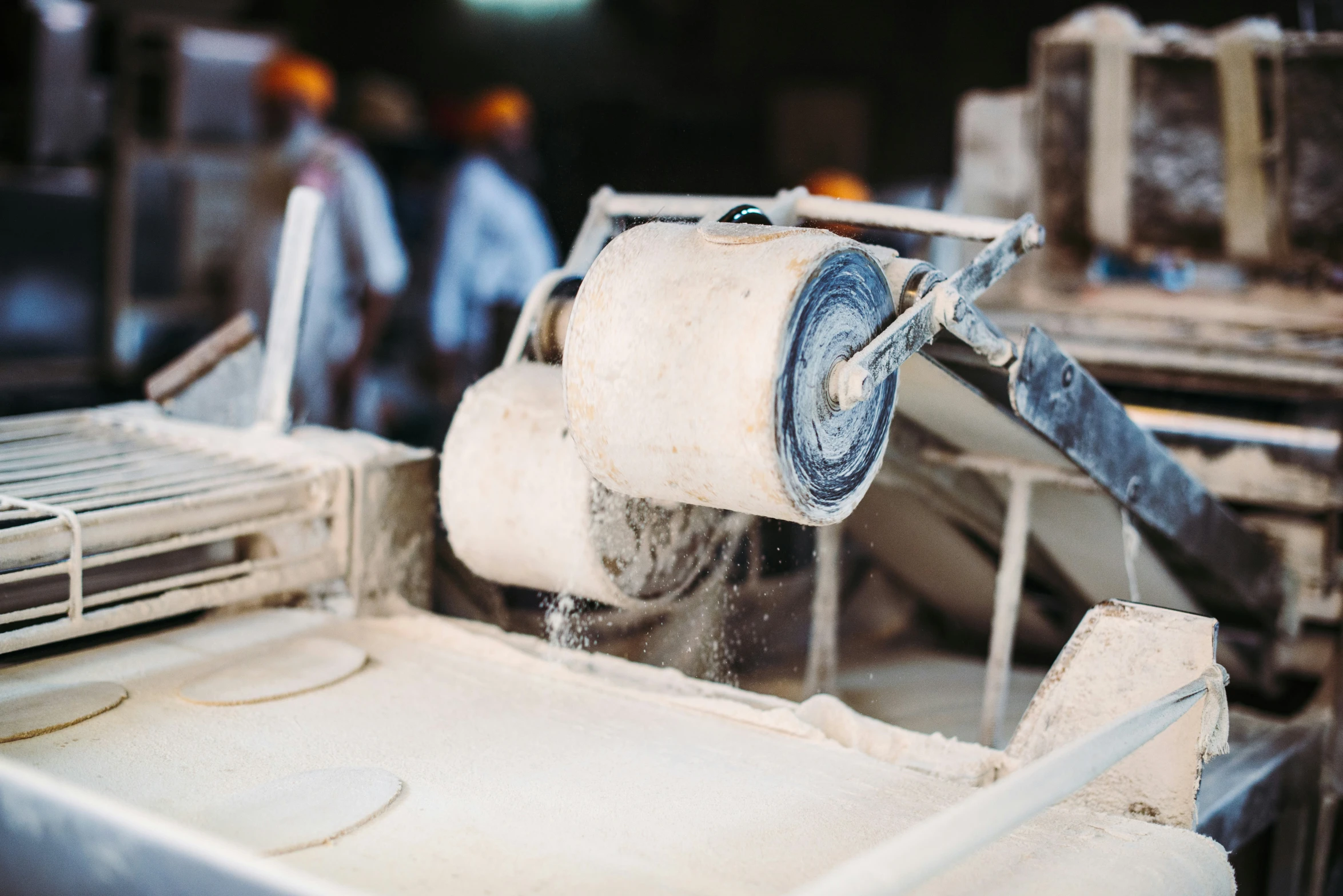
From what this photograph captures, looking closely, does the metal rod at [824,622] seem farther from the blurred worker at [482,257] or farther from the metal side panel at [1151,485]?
the blurred worker at [482,257]

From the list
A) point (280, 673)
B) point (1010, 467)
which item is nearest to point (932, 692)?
point (1010, 467)

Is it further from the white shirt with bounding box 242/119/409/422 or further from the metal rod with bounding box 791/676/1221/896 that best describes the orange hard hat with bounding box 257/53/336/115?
the metal rod with bounding box 791/676/1221/896

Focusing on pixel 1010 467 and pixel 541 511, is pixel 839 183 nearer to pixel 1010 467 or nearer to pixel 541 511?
pixel 1010 467

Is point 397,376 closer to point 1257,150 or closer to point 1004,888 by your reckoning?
point 1257,150

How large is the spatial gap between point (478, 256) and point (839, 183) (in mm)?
4411

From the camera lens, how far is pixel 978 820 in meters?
1.48

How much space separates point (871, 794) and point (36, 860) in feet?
4.23

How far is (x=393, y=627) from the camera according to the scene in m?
2.85

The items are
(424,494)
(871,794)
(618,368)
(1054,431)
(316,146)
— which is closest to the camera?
(618,368)

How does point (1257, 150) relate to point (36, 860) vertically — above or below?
above

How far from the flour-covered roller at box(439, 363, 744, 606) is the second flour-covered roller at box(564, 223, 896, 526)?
0.39 metres

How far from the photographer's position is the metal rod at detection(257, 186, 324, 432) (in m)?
3.00

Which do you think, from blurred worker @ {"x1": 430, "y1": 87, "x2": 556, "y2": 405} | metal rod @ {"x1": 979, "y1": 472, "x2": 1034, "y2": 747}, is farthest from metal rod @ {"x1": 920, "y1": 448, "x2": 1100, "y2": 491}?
blurred worker @ {"x1": 430, "y1": 87, "x2": 556, "y2": 405}

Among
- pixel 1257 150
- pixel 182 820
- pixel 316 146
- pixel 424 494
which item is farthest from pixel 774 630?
pixel 316 146
